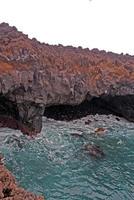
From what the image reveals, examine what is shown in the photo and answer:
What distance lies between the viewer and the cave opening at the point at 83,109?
6438 centimetres

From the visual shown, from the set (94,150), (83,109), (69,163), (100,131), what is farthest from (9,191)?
(83,109)

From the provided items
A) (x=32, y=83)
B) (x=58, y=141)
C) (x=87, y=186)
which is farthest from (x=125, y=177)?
(x=32, y=83)

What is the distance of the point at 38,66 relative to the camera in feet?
194

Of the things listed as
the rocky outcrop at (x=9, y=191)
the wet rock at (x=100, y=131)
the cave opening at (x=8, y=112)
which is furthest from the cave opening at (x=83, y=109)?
the rocky outcrop at (x=9, y=191)

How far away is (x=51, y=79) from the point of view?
59.8 meters

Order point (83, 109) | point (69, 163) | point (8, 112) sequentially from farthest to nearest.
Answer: point (83, 109) < point (8, 112) < point (69, 163)

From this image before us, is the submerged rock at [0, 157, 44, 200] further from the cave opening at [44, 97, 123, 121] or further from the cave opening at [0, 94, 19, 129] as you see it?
the cave opening at [44, 97, 123, 121]

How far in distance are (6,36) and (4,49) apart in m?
5.85

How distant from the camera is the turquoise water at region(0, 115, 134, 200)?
40.2 meters

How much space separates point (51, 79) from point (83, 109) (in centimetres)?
1019

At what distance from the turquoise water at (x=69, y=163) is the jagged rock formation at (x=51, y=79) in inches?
139

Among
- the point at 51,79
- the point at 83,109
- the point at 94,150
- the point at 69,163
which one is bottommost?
the point at 69,163

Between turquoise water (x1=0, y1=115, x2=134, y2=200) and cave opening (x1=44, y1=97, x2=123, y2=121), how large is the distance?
2702mm

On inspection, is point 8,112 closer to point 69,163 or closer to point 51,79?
point 51,79
